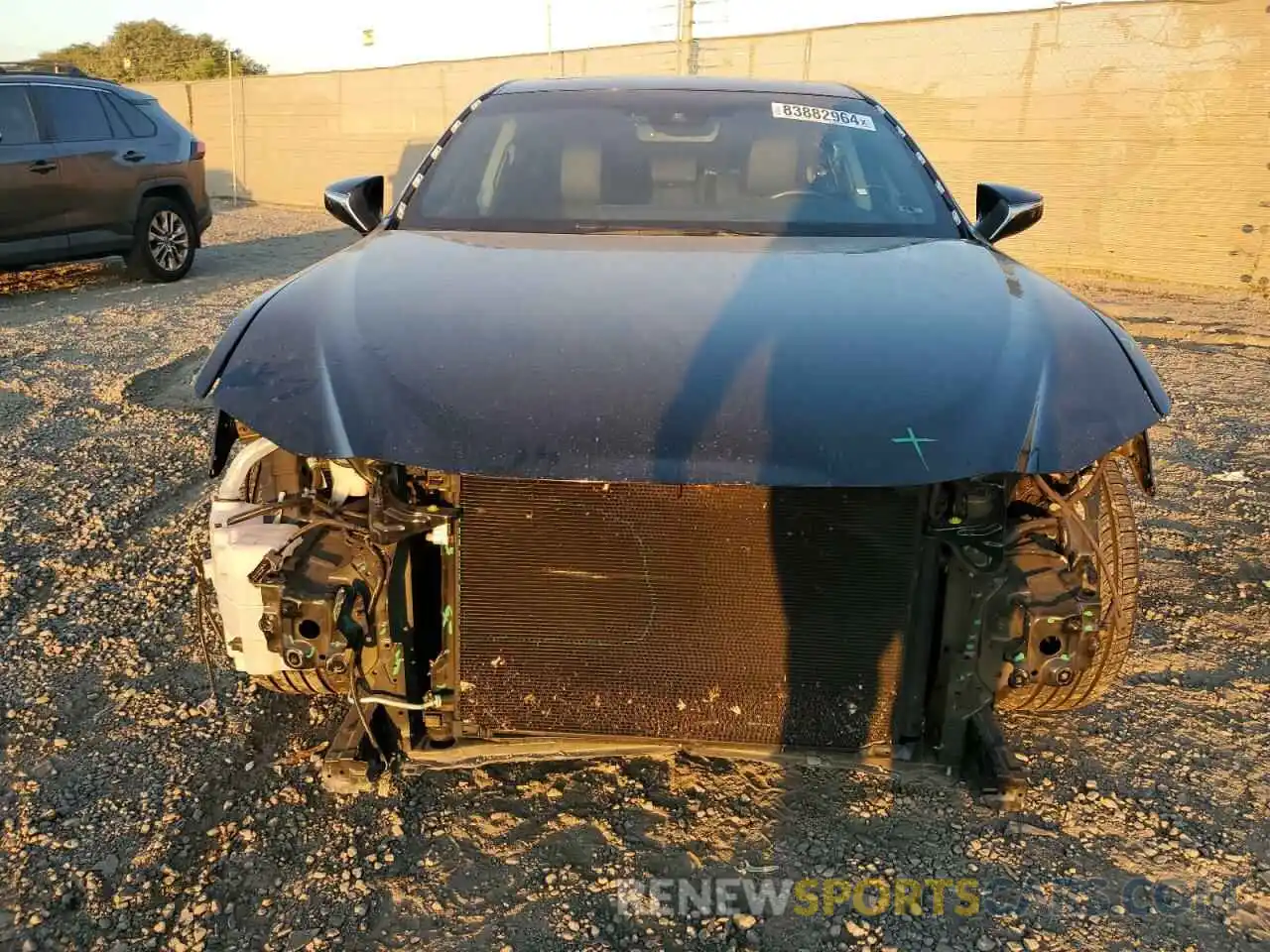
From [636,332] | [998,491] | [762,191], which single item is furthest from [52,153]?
[998,491]

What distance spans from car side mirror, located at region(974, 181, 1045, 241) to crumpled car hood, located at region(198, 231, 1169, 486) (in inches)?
35.7

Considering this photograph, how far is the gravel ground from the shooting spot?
1990 millimetres

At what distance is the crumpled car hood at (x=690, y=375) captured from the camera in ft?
5.81

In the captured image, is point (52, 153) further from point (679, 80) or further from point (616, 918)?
point (616, 918)

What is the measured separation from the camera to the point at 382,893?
81.4 inches

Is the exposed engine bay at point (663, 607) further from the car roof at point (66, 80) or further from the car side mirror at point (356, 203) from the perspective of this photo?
the car roof at point (66, 80)

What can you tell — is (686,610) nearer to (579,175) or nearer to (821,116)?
(579,175)

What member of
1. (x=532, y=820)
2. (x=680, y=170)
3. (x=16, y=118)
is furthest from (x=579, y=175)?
(x=16, y=118)

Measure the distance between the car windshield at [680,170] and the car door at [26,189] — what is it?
20.3 feet

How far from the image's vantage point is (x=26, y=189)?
7941 mm

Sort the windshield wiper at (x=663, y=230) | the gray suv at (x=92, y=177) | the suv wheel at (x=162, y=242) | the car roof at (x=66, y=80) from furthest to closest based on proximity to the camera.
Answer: the suv wheel at (x=162, y=242) → the car roof at (x=66, y=80) → the gray suv at (x=92, y=177) → the windshield wiper at (x=663, y=230)

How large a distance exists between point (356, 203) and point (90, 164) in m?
6.51

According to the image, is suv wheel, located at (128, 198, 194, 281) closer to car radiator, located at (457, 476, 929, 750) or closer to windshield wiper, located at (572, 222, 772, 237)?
windshield wiper, located at (572, 222, 772, 237)

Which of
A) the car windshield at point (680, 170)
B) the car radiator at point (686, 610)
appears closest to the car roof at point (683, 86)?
the car windshield at point (680, 170)
